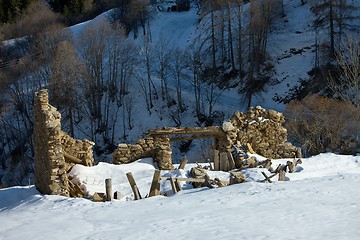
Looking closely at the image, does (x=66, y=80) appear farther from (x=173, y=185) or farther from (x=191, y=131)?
(x=173, y=185)

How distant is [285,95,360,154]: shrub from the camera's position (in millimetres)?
23859

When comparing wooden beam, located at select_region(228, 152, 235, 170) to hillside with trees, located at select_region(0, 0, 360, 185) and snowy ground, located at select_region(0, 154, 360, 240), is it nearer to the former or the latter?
snowy ground, located at select_region(0, 154, 360, 240)

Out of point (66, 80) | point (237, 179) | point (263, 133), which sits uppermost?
point (237, 179)

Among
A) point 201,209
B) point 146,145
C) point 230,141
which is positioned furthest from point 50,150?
point 230,141

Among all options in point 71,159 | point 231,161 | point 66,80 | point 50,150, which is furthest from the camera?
point 66,80

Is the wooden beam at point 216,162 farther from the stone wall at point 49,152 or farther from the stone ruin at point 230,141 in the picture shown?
the stone wall at point 49,152

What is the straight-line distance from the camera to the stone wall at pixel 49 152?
13625mm

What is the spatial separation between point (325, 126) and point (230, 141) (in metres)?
8.81

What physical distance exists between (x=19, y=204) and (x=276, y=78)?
27.4 m

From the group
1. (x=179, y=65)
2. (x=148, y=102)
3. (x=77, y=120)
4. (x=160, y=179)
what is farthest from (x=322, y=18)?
(x=160, y=179)

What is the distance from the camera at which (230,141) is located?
17.4 meters

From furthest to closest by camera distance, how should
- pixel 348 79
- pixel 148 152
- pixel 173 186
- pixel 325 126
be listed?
1. pixel 348 79
2. pixel 325 126
3. pixel 148 152
4. pixel 173 186

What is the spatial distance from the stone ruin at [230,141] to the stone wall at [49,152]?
328 cm

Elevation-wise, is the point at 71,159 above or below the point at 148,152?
above
